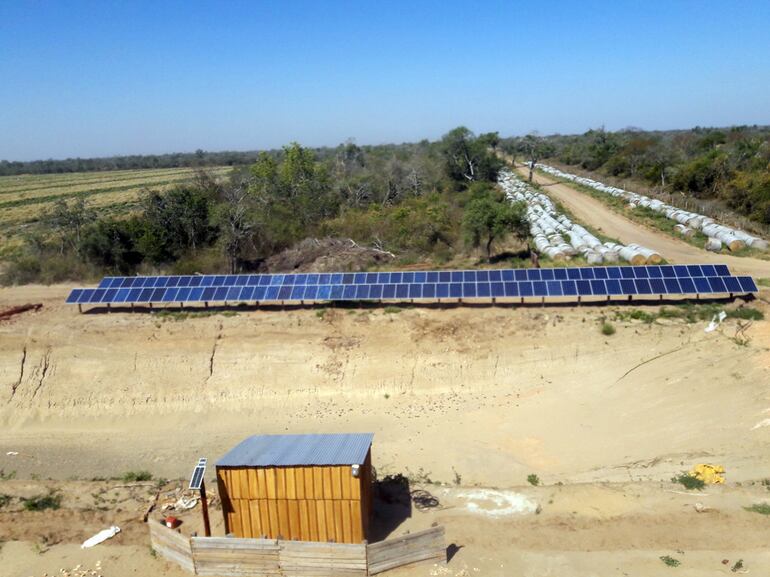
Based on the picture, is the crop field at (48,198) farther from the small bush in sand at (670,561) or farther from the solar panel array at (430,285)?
the small bush in sand at (670,561)

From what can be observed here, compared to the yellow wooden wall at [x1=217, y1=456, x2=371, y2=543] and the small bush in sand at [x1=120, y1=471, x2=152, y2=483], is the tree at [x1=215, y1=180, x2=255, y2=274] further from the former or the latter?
the yellow wooden wall at [x1=217, y1=456, x2=371, y2=543]

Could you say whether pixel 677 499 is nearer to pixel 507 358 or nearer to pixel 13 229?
pixel 507 358

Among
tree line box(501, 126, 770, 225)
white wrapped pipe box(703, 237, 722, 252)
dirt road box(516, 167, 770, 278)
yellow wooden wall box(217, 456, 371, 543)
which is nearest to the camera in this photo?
yellow wooden wall box(217, 456, 371, 543)

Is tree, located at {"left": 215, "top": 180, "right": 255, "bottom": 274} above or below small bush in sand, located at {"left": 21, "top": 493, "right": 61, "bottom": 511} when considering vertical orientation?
above

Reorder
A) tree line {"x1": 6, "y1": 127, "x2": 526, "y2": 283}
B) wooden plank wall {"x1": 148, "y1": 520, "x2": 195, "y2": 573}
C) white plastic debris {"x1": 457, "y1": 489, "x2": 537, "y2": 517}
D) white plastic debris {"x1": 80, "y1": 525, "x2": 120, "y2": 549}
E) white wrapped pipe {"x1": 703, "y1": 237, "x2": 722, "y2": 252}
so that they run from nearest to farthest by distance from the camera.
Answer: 1. wooden plank wall {"x1": 148, "y1": 520, "x2": 195, "y2": 573}
2. white plastic debris {"x1": 80, "y1": 525, "x2": 120, "y2": 549}
3. white plastic debris {"x1": 457, "y1": 489, "x2": 537, "y2": 517}
4. white wrapped pipe {"x1": 703, "y1": 237, "x2": 722, "y2": 252}
5. tree line {"x1": 6, "y1": 127, "x2": 526, "y2": 283}

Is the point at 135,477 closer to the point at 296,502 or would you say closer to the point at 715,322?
the point at 296,502

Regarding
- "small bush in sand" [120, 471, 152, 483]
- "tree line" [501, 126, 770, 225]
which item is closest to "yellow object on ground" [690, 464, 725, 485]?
"small bush in sand" [120, 471, 152, 483]

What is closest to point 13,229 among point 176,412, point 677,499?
point 176,412
